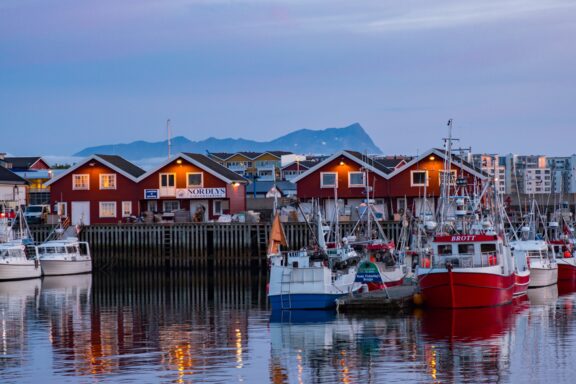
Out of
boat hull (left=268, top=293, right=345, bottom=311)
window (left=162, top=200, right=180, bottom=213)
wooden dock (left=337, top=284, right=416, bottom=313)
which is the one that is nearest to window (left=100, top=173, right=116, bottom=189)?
window (left=162, top=200, right=180, bottom=213)

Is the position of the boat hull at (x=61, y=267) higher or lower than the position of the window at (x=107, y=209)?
lower

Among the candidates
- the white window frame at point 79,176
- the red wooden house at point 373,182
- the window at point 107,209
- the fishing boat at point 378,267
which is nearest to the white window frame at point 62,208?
the white window frame at point 79,176

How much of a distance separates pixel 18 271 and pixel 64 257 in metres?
5.58

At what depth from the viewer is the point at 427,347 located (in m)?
35.3

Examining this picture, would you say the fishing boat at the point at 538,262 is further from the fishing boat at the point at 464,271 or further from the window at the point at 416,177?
the window at the point at 416,177

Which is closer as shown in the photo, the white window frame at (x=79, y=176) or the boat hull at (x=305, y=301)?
the boat hull at (x=305, y=301)

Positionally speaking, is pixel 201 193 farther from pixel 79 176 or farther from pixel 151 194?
pixel 79 176

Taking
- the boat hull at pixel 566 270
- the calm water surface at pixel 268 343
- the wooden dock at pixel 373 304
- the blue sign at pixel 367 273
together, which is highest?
the blue sign at pixel 367 273

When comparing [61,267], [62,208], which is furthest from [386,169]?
[61,267]

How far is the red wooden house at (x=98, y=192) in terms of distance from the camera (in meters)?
86.4

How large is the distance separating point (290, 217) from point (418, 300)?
1327 inches

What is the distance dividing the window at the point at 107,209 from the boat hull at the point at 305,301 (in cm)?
4338

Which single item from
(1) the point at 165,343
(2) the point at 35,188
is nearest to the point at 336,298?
(1) the point at 165,343

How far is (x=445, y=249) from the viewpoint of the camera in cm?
4516
